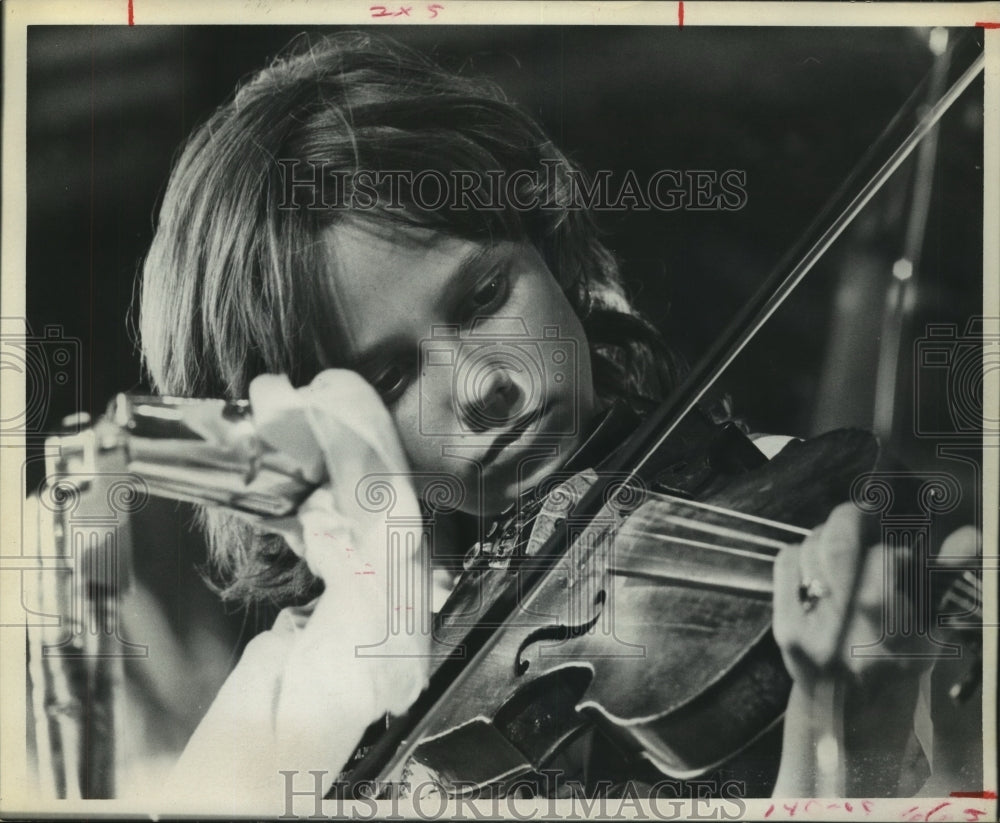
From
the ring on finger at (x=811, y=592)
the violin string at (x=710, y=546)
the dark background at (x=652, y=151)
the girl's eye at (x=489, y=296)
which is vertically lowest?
the ring on finger at (x=811, y=592)

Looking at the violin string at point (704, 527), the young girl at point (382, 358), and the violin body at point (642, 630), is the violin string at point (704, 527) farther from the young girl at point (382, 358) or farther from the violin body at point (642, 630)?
the young girl at point (382, 358)

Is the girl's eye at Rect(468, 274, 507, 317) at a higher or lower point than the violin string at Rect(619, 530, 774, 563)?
higher

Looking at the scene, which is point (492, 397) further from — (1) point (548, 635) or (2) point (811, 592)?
(2) point (811, 592)

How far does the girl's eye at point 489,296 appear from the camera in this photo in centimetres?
282

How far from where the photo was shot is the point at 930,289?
2920mm

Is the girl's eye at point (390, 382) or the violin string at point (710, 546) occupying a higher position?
the girl's eye at point (390, 382)

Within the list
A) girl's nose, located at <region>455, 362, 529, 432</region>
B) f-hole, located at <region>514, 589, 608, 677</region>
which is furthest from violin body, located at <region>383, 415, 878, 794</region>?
girl's nose, located at <region>455, 362, 529, 432</region>

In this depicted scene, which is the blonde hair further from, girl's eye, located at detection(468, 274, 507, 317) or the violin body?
the violin body


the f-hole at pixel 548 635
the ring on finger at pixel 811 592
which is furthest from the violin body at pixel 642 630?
the ring on finger at pixel 811 592

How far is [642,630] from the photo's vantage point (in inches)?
110

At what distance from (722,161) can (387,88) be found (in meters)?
1.09

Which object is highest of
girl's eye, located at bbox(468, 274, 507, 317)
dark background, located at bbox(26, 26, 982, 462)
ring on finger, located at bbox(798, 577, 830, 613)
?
dark background, located at bbox(26, 26, 982, 462)

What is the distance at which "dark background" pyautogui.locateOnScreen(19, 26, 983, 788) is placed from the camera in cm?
286

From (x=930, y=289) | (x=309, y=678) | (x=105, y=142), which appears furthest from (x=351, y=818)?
(x=930, y=289)
